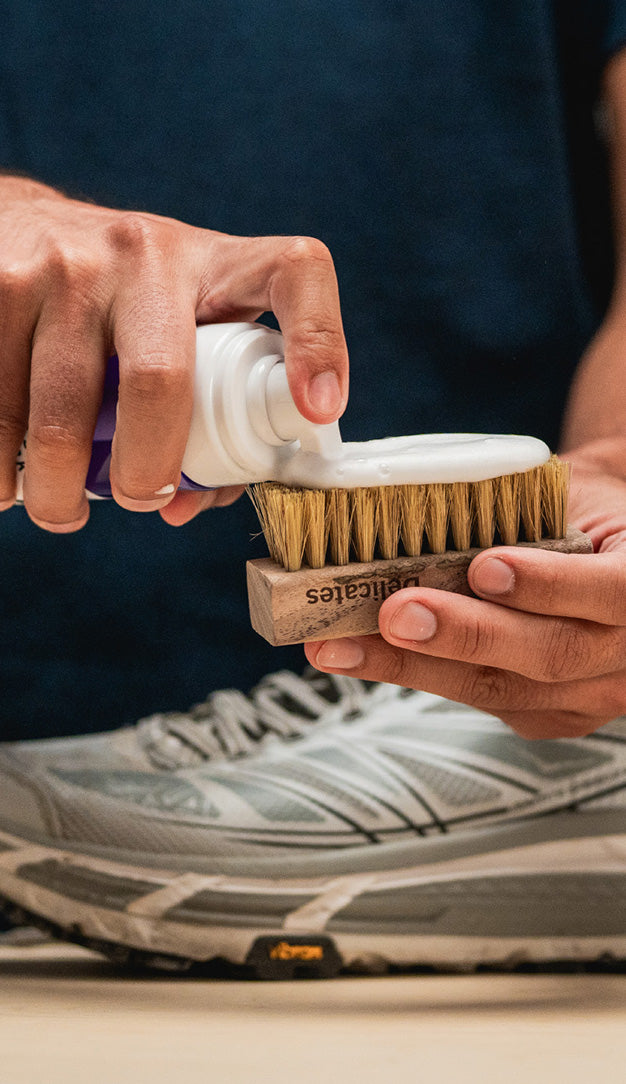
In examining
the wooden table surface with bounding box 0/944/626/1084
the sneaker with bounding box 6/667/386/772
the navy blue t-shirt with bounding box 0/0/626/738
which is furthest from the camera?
the navy blue t-shirt with bounding box 0/0/626/738

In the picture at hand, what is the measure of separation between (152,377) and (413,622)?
0.18 metres

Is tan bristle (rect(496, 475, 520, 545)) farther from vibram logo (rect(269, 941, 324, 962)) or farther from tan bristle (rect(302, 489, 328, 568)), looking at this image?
vibram logo (rect(269, 941, 324, 962))

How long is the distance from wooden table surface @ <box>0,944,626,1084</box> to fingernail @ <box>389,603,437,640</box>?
0.21 meters

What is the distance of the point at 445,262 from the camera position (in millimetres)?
927

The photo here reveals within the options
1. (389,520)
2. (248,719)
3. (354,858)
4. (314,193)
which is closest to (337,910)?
(354,858)

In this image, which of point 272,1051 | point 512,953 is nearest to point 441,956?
point 512,953

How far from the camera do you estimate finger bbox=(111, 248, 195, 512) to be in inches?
17.3

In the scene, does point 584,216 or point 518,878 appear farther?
point 584,216

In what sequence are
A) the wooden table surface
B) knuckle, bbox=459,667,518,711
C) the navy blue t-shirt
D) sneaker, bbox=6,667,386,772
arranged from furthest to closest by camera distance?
the navy blue t-shirt, sneaker, bbox=6,667,386,772, knuckle, bbox=459,667,518,711, the wooden table surface

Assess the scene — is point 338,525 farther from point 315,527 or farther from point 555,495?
point 555,495

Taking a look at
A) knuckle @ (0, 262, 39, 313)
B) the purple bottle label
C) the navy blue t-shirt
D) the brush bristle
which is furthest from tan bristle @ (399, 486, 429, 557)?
the navy blue t-shirt

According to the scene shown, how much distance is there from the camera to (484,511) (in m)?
0.52

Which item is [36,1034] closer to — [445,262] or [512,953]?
[512,953]

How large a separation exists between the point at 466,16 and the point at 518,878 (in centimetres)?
80
